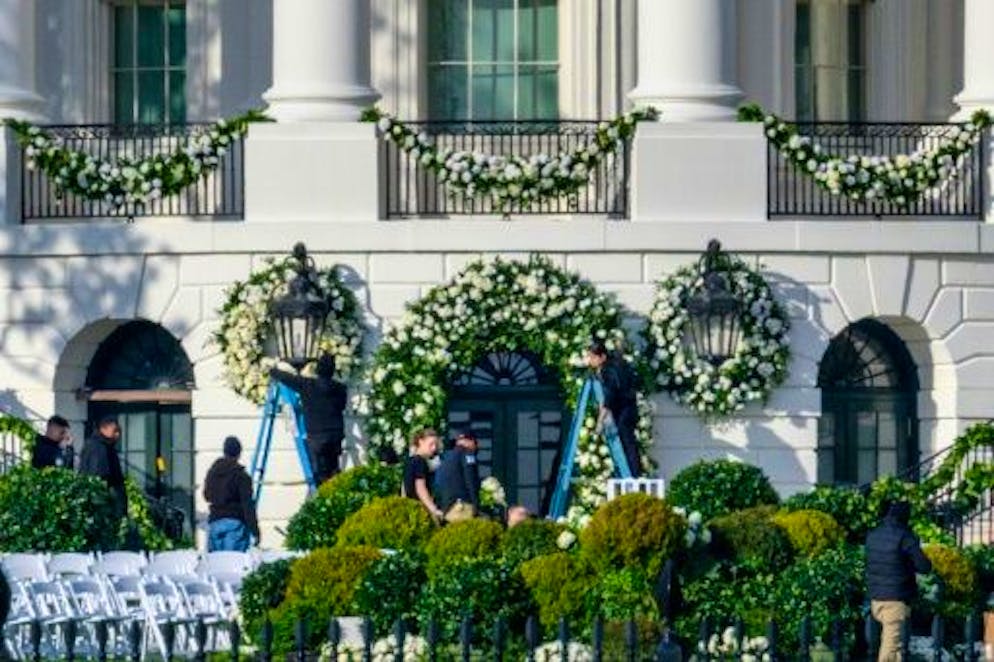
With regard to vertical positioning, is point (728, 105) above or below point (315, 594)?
above

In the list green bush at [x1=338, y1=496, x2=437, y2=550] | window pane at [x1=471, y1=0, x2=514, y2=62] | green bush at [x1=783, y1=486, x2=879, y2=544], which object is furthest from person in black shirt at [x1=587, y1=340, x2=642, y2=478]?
green bush at [x1=338, y1=496, x2=437, y2=550]

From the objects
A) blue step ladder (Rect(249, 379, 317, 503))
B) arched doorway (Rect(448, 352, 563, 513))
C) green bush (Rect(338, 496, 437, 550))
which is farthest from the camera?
arched doorway (Rect(448, 352, 563, 513))

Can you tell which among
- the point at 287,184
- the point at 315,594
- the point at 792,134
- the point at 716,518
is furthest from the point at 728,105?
the point at 315,594

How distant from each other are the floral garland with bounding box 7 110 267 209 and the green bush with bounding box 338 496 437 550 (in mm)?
8157

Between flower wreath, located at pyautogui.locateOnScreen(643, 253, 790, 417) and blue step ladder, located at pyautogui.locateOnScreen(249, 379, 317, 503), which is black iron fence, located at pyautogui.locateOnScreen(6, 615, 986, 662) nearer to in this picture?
blue step ladder, located at pyautogui.locateOnScreen(249, 379, 317, 503)

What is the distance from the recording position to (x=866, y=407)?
62.7 m

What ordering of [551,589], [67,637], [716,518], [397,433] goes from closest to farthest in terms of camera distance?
[67,637]
[551,589]
[716,518]
[397,433]

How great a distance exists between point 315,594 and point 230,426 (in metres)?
11.3

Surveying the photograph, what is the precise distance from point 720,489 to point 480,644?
9107 mm

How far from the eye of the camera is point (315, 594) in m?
49.6

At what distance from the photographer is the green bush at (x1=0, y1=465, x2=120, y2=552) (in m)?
55.2

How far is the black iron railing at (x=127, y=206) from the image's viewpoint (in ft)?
202

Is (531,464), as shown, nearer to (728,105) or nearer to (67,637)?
(728,105)

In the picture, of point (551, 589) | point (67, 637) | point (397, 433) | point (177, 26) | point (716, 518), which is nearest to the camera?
point (67, 637)
